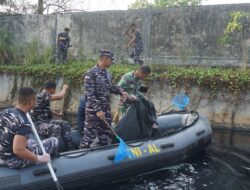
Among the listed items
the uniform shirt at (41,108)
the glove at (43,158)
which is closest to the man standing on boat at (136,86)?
the uniform shirt at (41,108)

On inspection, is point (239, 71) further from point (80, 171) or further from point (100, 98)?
point (80, 171)

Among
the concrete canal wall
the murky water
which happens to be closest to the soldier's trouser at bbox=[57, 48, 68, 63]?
the concrete canal wall

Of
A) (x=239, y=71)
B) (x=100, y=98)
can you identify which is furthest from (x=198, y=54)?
(x=100, y=98)

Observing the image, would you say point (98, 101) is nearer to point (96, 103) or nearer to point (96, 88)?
point (96, 103)

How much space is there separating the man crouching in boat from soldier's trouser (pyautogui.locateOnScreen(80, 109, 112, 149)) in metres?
1.36

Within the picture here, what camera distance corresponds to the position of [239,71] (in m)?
10.5

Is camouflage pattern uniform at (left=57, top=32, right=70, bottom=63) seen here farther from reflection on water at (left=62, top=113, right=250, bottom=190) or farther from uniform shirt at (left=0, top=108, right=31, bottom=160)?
uniform shirt at (left=0, top=108, right=31, bottom=160)

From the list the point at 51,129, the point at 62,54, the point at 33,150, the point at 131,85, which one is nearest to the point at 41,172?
the point at 33,150

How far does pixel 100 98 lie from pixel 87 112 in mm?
306

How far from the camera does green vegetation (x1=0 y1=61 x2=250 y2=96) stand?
32.5 ft

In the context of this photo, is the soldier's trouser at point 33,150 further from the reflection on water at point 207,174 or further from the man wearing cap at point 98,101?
the reflection on water at point 207,174

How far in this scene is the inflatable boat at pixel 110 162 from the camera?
206 inches

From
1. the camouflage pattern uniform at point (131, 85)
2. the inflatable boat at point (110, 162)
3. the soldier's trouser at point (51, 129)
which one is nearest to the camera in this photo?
the inflatable boat at point (110, 162)

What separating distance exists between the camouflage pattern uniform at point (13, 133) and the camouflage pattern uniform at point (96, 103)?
1.03 m
